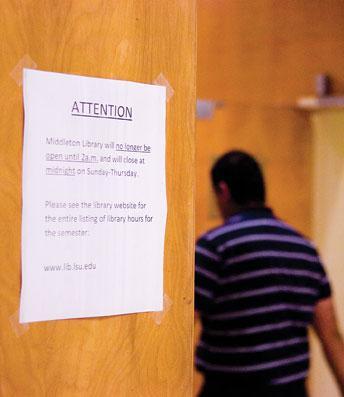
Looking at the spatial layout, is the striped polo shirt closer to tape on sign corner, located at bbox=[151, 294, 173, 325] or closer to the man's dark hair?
the man's dark hair

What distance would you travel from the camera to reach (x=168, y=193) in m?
1.15

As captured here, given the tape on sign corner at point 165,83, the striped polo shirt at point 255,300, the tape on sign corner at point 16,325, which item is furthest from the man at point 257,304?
the tape on sign corner at point 16,325

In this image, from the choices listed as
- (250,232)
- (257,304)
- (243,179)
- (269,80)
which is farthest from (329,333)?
(269,80)

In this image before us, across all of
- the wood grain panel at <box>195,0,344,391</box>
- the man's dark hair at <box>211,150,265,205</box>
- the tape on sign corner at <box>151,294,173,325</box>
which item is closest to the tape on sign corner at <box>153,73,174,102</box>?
the tape on sign corner at <box>151,294,173,325</box>

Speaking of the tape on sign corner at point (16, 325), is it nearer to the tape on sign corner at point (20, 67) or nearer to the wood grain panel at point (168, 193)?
the wood grain panel at point (168, 193)

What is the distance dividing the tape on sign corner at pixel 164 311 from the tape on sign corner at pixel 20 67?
44 cm

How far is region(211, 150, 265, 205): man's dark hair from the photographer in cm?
226

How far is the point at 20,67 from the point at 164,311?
0.47 metres

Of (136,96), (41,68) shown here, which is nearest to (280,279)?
(136,96)

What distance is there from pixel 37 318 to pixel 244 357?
120cm

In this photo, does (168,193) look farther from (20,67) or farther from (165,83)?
(20,67)

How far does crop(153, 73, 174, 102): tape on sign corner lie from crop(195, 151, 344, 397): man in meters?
1.01

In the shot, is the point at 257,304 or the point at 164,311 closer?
the point at 164,311

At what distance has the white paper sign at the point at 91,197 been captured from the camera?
1010 millimetres
